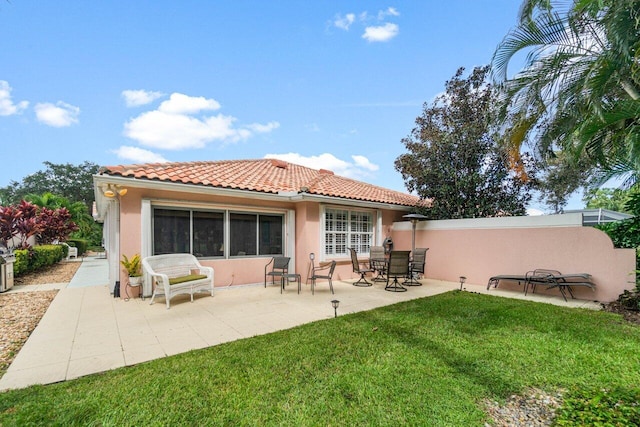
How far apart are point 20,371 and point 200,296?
14.7 ft

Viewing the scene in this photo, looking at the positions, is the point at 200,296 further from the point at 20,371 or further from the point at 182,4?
the point at 182,4

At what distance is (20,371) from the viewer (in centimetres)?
400

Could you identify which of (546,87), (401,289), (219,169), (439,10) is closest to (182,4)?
(219,169)

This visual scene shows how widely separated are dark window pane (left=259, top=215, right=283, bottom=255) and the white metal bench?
2.33 meters

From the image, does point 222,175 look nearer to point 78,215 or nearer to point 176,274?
point 176,274

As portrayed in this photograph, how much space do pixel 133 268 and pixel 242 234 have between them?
324 cm

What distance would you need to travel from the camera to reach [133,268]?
25.8 ft

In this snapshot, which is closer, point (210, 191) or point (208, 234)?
point (210, 191)

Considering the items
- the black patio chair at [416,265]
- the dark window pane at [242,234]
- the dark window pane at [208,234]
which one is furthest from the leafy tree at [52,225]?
the black patio chair at [416,265]

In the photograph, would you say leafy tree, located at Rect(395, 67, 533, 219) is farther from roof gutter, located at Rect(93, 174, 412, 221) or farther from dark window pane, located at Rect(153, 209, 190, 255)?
dark window pane, located at Rect(153, 209, 190, 255)

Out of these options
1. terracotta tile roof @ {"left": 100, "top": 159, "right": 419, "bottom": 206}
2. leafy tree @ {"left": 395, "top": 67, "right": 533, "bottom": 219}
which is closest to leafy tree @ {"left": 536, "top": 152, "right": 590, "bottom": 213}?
leafy tree @ {"left": 395, "top": 67, "right": 533, "bottom": 219}

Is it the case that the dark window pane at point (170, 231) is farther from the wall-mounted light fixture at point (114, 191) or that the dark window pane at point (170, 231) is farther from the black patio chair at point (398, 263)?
the black patio chair at point (398, 263)

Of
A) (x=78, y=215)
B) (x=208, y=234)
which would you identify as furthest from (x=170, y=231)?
(x=78, y=215)

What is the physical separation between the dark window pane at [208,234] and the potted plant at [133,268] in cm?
155
